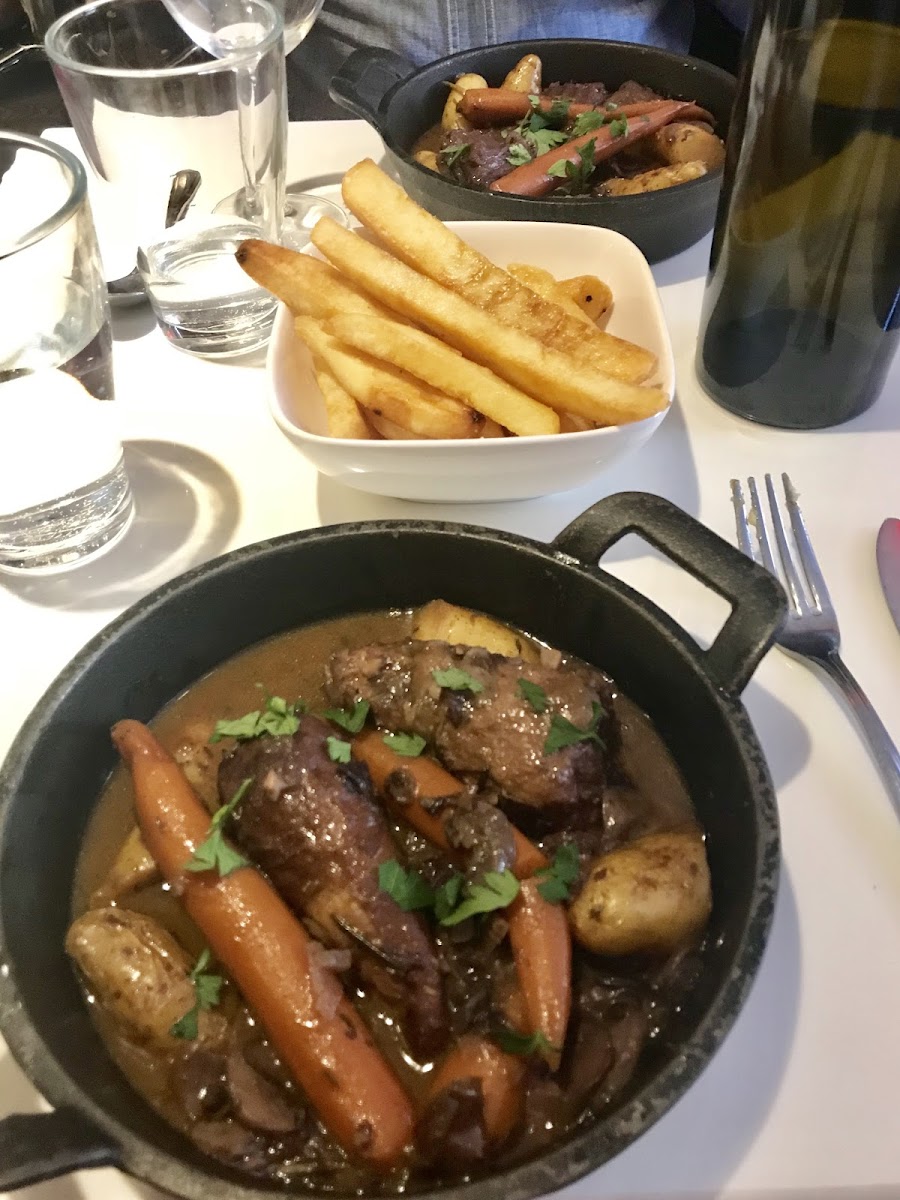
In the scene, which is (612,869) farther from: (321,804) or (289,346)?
(289,346)

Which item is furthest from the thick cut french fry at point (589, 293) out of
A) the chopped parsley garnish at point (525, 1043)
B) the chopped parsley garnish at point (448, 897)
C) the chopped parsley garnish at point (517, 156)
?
the chopped parsley garnish at point (525, 1043)

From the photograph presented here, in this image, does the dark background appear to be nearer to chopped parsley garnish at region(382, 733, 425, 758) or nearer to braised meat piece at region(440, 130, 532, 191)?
braised meat piece at region(440, 130, 532, 191)

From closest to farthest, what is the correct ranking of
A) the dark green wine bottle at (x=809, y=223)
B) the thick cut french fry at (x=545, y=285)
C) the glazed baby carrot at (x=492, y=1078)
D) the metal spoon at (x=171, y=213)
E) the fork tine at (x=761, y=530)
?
1. the glazed baby carrot at (x=492, y=1078)
2. the dark green wine bottle at (x=809, y=223)
3. the fork tine at (x=761, y=530)
4. the thick cut french fry at (x=545, y=285)
5. the metal spoon at (x=171, y=213)

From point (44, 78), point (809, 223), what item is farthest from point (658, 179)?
point (44, 78)

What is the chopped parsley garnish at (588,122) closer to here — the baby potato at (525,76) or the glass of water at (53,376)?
the baby potato at (525,76)

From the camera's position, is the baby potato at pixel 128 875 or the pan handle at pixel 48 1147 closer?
the pan handle at pixel 48 1147

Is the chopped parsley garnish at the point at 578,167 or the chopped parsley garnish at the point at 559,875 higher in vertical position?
the chopped parsley garnish at the point at 578,167

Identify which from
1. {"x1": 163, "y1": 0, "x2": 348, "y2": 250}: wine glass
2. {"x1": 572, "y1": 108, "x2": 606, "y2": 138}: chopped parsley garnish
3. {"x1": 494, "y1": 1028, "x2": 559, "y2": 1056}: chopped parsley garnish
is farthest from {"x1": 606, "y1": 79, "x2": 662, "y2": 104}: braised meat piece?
{"x1": 494, "y1": 1028, "x2": 559, "y2": 1056}: chopped parsley garnish

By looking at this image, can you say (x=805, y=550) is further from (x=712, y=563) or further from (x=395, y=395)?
(x=395, y=395)
